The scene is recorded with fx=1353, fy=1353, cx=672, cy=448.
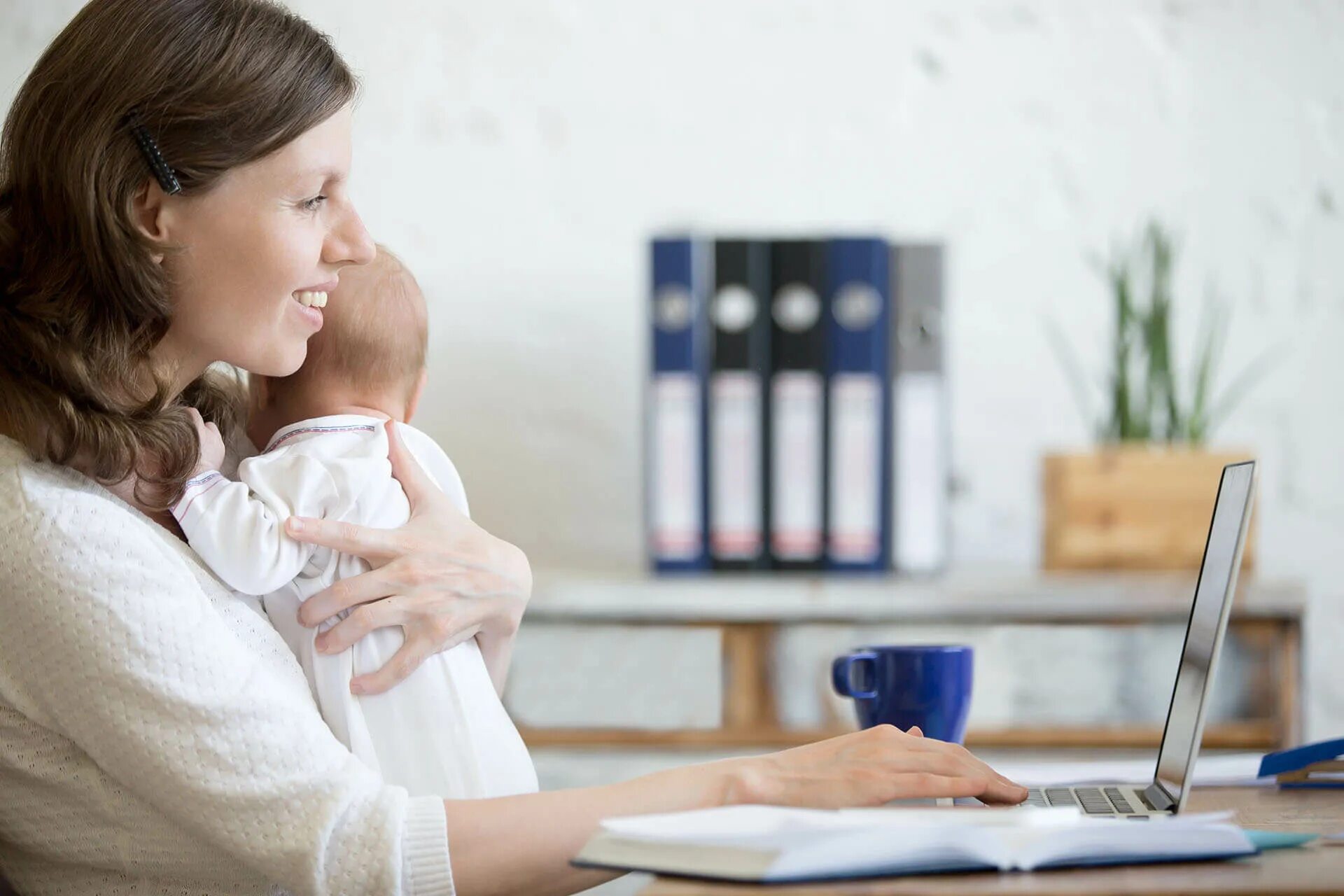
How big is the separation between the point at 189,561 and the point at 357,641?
5.6 inches

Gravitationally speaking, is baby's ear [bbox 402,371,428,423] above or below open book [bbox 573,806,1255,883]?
above

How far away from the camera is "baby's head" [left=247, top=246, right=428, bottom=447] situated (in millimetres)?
1217

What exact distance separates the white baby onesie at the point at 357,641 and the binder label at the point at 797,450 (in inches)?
30.9

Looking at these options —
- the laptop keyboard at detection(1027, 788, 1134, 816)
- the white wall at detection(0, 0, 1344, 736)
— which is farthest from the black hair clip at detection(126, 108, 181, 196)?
the white wall at detection(0, 0, 1344, 736)

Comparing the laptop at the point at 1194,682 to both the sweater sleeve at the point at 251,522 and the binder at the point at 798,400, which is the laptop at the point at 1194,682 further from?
the binder at the point at 798,400

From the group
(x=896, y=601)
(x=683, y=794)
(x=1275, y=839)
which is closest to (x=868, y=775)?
(x=683, y=794)

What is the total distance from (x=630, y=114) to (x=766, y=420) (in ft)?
2.03

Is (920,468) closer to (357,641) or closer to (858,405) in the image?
(858,405)

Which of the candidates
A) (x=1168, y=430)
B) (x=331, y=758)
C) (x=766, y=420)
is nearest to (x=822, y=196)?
(x=766, y=420)

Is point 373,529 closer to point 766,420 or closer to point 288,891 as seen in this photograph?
point 288,891

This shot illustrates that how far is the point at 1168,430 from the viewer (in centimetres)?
197

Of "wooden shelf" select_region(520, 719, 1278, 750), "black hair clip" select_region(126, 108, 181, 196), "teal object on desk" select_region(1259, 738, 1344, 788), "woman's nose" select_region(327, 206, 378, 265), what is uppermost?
"black hair clip" select_region(126, 108, 181, 196)

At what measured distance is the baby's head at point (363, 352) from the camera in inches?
47.9

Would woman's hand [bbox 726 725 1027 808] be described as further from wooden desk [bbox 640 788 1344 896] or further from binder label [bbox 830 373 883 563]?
binder label [bbox 830 373 883 563]
